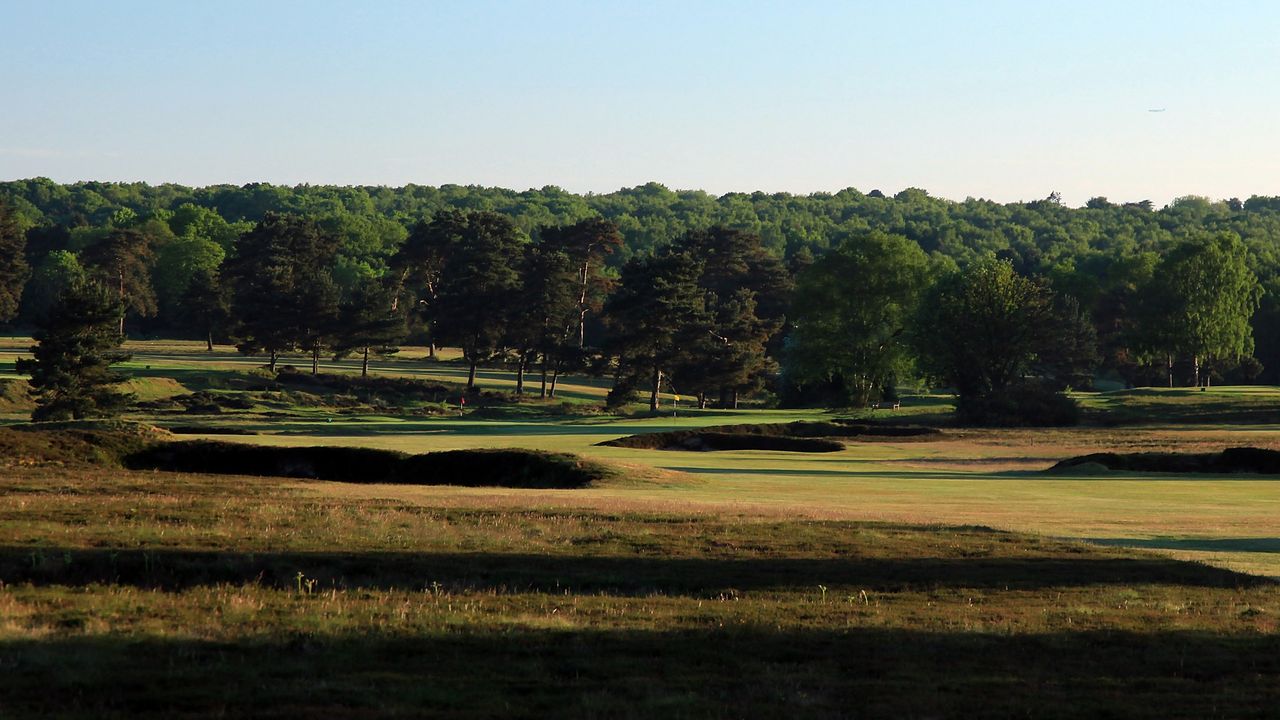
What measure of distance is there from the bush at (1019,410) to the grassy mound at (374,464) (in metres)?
50.5

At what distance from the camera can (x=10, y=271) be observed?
15938cm

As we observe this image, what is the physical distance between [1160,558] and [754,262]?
5173 inches

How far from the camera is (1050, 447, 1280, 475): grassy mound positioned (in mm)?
56938

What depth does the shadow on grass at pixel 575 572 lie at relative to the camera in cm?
1991

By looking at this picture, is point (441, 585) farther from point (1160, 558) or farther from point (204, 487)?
point (204, 487)

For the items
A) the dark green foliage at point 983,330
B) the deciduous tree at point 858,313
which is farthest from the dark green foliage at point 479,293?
the dark green foliage at point 983,330

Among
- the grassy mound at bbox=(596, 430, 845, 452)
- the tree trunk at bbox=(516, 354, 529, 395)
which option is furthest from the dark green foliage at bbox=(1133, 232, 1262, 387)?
the grassy mound at bbox=(596, 430, 845, 452)

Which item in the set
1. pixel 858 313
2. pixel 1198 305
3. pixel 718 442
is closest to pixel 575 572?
pixel 718 442

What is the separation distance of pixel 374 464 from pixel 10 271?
13025cm

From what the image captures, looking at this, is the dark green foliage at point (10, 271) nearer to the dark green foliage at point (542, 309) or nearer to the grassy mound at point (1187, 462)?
the dark green foliage at point (542, 309)

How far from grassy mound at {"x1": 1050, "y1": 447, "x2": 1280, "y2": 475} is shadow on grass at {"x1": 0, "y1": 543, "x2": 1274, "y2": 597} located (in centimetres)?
3405

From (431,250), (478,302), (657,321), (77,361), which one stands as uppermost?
(431,250)

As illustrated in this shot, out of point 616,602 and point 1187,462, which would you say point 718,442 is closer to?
point 1187,462

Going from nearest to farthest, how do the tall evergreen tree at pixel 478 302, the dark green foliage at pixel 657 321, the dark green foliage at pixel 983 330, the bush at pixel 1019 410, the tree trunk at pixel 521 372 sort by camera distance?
the bush at pixel 1019 410 → the dark green foliage at pixel 983 330 → the dark green foliage at pixel 657 321 → the tree trunk at pixel 521 372 → the tall evergreen tree at pixel 478 302
